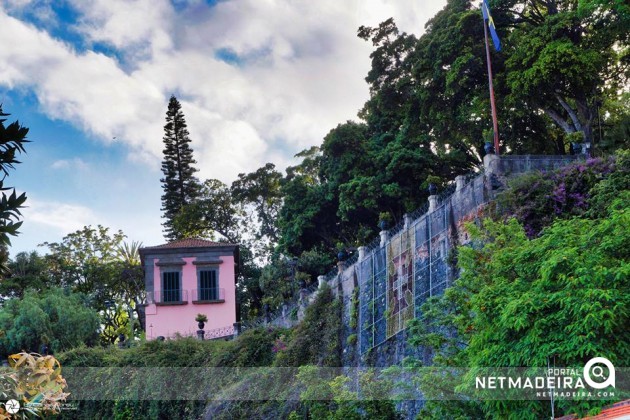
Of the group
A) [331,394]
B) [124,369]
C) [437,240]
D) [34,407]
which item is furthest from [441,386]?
[124,369]

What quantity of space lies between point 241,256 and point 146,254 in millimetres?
5168

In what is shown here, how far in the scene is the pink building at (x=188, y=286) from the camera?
37125 mm

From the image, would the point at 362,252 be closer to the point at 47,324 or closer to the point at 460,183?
the point at 460,183

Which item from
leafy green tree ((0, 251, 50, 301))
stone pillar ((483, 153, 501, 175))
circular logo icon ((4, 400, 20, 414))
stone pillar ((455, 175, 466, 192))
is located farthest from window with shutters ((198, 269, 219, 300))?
circular logo icon ((4, 400, 20, 414))

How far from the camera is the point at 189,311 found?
37344 millimetres

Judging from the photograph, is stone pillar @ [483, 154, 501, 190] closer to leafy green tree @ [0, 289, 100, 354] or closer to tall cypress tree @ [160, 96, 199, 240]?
leafy green tree @ [0, 289, 100, 354]

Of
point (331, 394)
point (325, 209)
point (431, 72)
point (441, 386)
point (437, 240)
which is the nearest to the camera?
point (441, 386)

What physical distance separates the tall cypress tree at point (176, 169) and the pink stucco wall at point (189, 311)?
8.69m

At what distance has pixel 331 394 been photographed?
20.0 m

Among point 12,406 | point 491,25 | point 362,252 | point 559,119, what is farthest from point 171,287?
point 12,406

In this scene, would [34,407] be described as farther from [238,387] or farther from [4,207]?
[238,387]

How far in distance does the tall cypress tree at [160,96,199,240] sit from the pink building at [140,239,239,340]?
832cm

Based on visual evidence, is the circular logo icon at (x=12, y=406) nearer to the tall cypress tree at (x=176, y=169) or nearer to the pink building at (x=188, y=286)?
the pink building at (x=188, y=286)

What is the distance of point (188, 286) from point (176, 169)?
40.2ft
